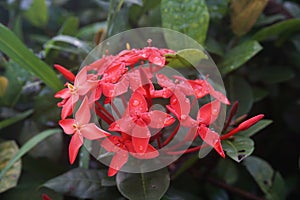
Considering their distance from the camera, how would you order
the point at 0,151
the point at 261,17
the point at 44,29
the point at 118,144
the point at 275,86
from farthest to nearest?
1. the point at 44,29
2. the point at 275,86
3. the point at 261,17
4. the point at 0,151
5. the point at 118,144

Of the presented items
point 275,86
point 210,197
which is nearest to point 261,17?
point 275,86

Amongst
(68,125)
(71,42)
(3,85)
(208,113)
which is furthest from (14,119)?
(208,113)

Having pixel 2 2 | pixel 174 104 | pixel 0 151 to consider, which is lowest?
pixel 0 151

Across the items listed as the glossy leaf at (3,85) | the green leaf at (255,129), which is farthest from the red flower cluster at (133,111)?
the glossy leaf at (3,85)

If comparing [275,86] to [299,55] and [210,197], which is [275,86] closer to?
[299,55]

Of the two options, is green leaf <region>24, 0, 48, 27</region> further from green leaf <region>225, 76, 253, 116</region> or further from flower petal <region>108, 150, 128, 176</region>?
flower petal <region>108, 150, 128, 176</region>

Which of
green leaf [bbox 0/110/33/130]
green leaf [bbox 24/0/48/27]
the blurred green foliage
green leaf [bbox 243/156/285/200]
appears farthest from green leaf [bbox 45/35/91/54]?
green leaf [bbox 243/156/285/200]

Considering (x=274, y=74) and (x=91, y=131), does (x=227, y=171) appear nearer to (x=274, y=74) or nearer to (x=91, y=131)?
(x=274, y=74)
